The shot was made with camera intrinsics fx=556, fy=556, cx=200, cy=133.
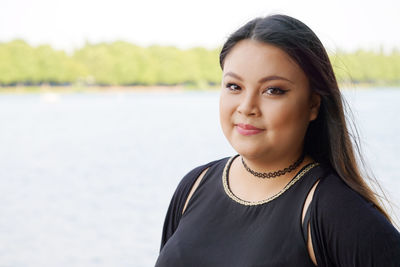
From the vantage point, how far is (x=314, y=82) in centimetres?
119

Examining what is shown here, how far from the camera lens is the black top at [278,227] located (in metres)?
1.04

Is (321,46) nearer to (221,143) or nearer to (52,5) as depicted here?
(221,143)

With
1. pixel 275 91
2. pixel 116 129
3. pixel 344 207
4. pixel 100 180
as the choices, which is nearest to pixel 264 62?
pixel 275 91

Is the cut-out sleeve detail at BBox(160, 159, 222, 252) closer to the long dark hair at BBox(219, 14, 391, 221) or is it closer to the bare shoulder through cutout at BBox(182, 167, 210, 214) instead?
the bare shoulder through cutout at BBox(182, 167, 210, 214)

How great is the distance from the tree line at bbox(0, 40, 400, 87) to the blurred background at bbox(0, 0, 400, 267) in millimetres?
99

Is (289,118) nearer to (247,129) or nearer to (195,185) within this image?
(247,129)

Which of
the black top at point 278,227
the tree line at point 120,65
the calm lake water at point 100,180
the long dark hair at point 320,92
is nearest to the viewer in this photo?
the black top at point 278,227

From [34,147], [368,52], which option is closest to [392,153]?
[34,147]

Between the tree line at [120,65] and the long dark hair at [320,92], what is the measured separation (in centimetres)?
4489

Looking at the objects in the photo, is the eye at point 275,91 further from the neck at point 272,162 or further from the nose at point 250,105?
the neck at point 272,162

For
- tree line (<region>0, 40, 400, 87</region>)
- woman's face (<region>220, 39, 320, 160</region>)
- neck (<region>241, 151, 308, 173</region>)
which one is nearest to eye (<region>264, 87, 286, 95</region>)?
woman's face (<region>220, 39, 320, 160</region>)

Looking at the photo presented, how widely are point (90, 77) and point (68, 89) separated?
109 inches

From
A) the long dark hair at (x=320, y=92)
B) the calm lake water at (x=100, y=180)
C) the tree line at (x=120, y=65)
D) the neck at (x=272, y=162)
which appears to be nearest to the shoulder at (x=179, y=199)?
the neck at (x=272, y=162)

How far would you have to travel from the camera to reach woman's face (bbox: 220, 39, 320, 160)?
1.16m
